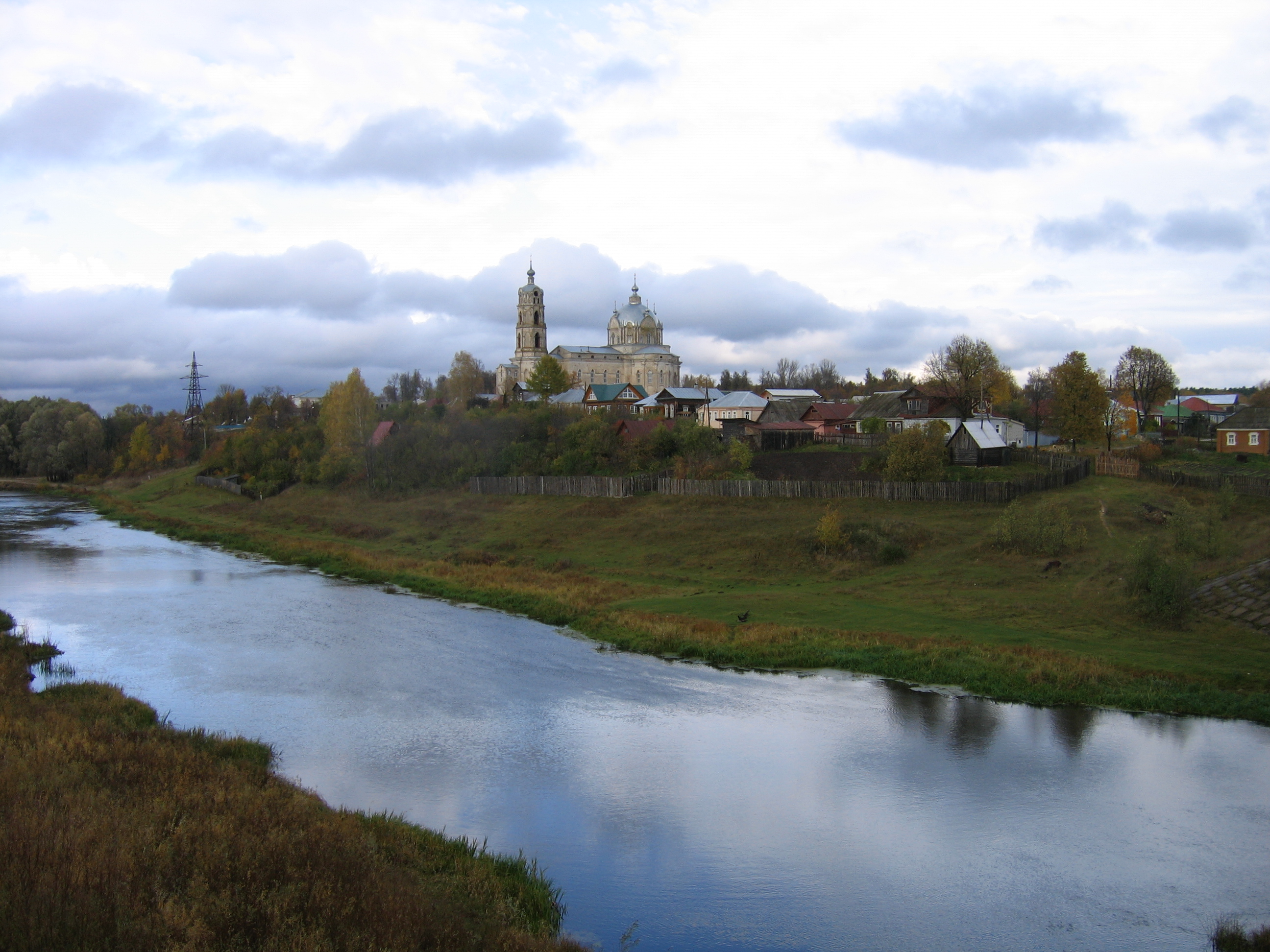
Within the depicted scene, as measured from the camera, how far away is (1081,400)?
59.0m

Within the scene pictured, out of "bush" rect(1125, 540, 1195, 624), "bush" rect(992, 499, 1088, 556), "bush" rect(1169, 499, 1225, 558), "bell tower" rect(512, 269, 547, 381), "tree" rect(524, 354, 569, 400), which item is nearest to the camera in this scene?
"bush" rect(1125, 540, 1195, 624)

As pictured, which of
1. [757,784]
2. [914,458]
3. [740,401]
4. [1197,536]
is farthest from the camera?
[740,401]

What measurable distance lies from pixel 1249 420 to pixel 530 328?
85899mm

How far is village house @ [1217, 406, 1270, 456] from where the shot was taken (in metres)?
58.7

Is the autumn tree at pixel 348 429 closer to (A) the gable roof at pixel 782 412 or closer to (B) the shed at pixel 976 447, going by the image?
(A) the gable roof at pixel 782 412

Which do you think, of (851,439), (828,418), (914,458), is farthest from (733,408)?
(914,458)

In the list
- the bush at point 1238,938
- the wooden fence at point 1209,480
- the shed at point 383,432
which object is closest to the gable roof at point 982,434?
the wooden fence at point 1209,480

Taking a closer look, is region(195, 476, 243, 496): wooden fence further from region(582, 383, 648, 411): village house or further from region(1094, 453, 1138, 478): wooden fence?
region(1094, 453, 1138, 478): wooden fence

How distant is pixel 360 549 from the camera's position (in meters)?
47.1

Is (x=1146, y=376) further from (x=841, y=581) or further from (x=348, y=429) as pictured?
(x=348, y=429)

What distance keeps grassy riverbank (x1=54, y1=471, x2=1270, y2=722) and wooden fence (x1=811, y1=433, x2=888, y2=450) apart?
51.4 feet

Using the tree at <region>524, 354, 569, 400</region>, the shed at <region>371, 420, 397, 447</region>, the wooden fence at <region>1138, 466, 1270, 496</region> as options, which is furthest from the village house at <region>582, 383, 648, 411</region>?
the wooden fence at <region>1138, 466, 1270, 496</region>

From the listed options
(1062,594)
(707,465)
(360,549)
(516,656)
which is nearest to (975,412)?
(707,465)

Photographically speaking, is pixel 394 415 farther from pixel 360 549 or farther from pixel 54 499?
pixel 54 499
